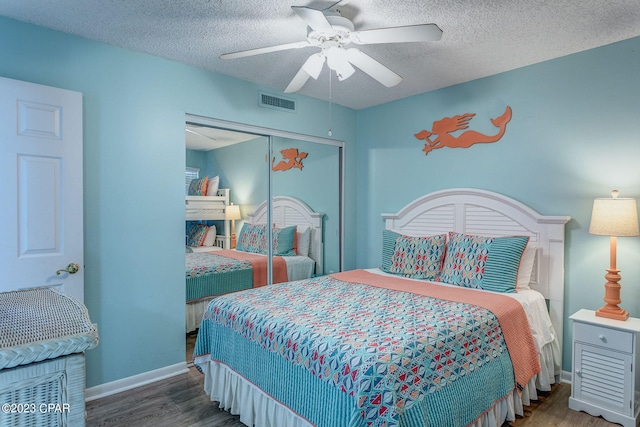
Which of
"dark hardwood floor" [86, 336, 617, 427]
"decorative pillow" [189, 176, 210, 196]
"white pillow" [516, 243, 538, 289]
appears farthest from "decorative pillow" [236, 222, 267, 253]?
"white pillow" [516, 243, 538, 289]

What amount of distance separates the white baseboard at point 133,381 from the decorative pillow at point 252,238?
1117mm

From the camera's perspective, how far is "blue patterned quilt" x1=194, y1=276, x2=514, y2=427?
1481 mm

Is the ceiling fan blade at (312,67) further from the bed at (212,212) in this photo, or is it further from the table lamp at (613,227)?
the table lamp at (613,227)

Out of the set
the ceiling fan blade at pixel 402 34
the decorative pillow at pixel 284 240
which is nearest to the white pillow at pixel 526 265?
the ceiling fan blade at pixel 402 34

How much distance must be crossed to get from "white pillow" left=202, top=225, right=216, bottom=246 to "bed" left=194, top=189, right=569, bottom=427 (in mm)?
858

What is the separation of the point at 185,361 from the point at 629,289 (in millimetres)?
3403

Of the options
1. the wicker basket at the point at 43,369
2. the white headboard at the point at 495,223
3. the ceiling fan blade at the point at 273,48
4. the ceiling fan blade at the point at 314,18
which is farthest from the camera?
the white headboard at the point at 495,223

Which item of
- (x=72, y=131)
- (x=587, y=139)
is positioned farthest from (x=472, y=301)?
(x=72, y=131)

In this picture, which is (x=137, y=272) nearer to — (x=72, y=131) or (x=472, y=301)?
(x=72, y=131)

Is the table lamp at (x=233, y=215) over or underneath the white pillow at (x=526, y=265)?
over

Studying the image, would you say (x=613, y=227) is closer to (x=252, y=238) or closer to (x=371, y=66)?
(x=371, y=66)

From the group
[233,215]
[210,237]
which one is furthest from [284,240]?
[210,237]

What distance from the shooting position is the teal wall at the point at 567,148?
8.30 feet

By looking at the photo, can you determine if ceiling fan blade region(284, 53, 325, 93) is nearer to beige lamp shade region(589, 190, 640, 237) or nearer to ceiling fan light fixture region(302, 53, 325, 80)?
ceiling fan light fixture region(302, 53, 325, 80)
